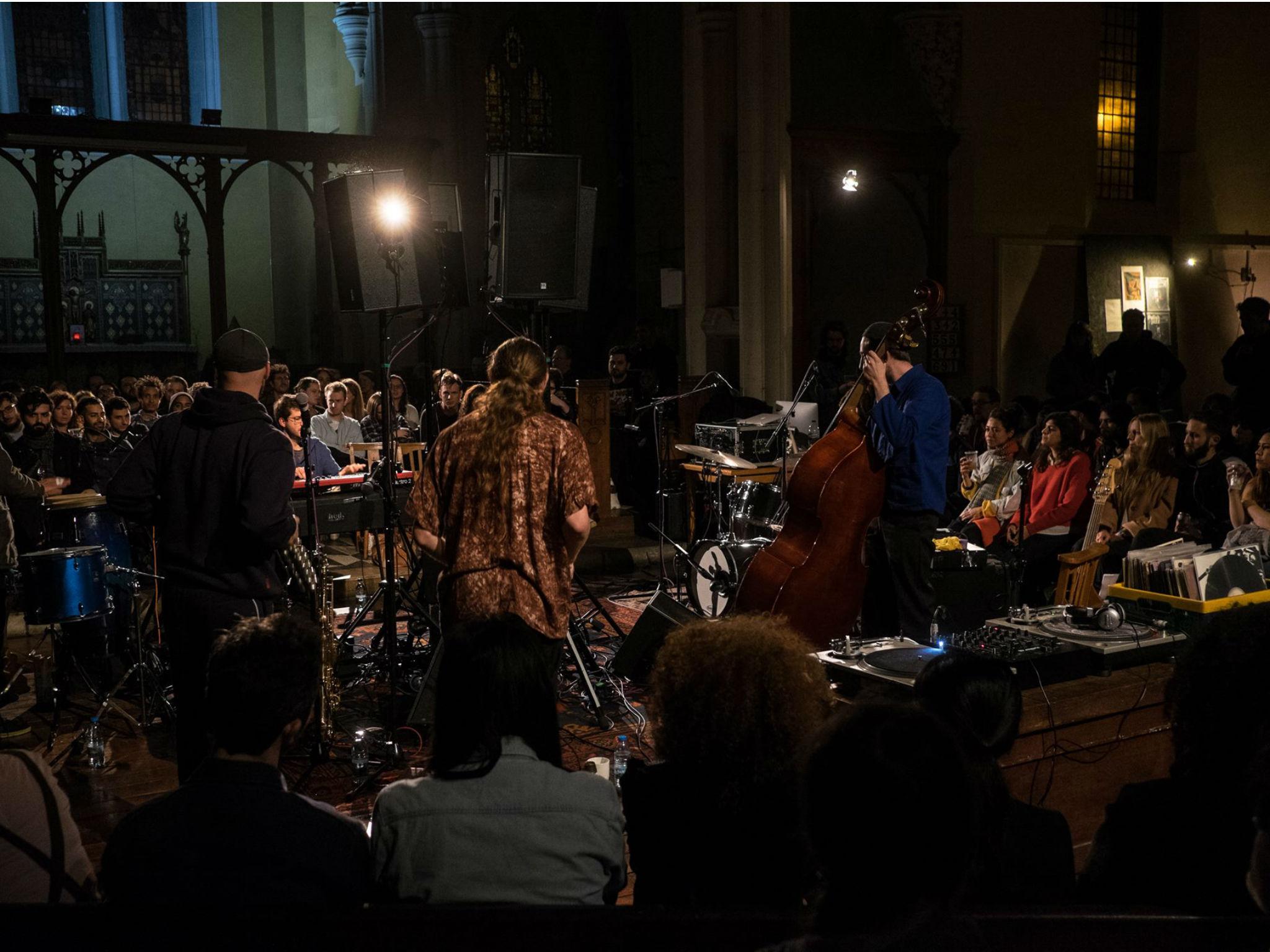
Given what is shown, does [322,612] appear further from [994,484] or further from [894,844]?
[994,484]

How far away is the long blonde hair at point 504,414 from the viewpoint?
3984 millimetres

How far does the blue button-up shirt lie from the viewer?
4.74 metres

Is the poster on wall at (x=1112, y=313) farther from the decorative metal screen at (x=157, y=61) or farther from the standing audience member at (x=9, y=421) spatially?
the decorative metal screen at (x=157, y=61)

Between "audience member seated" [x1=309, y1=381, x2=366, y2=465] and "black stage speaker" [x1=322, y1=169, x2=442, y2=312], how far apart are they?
165 inches

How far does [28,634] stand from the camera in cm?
735

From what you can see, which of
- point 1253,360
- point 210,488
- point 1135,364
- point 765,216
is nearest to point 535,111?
point 765,216

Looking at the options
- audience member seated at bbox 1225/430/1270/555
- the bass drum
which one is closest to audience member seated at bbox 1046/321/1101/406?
audience member seated at bbox 1225/430/1270/555

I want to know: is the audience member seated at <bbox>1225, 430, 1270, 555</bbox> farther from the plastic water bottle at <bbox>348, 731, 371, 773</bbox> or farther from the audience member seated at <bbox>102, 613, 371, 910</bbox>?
the audience member seated at <bbox>102, 613, 371, 910</bbox>

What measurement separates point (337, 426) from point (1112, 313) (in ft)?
28.5

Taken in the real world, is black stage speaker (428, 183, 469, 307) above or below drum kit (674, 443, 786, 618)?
above

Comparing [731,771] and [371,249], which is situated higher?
[371,249]

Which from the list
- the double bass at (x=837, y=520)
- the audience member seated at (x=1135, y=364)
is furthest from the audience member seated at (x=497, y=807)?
the audience member seated at (x=1135, y=364)

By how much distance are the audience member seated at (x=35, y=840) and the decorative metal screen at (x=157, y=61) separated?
18.6m

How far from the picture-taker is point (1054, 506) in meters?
7.10
